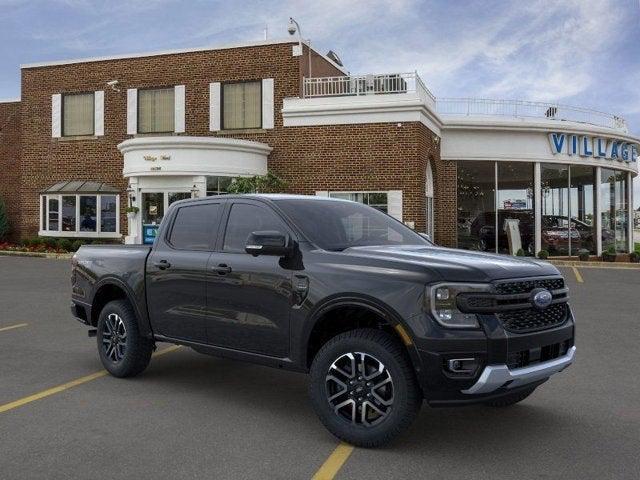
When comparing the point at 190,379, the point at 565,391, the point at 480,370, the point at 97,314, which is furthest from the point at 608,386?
the point at 97,314

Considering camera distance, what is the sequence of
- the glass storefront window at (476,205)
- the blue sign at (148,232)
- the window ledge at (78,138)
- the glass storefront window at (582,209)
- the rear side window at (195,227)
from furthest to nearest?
the window ledge at (78,138) → the glass storefront window at (582,209) → the glass storefront window at (476,205) → the blue sign at (148,232) → the rear side window at (195,227)

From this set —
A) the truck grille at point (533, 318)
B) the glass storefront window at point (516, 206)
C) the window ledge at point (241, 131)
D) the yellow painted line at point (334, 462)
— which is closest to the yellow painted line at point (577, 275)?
the glass storefront window at point (516, 206)

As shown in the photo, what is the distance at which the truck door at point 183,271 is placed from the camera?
5781 millimetres

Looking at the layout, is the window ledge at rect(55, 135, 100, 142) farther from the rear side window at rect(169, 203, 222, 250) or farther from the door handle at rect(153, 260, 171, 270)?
the door handle at rect(153, 260, 171, 270)

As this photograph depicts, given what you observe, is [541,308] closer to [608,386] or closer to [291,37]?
[608,386]

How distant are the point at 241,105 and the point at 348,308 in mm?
21175

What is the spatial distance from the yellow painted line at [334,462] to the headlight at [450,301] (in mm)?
1116

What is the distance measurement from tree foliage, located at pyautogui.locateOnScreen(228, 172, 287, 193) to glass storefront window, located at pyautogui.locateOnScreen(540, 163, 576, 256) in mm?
10532

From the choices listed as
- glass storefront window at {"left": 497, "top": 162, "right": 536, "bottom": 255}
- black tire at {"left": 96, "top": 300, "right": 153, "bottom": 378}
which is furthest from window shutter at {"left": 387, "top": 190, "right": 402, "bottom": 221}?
black tire at {"left": 96, "top": 300, "right": 153, "bottom": 378}

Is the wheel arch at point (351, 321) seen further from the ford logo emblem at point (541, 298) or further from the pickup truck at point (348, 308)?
the ford logo emblem at point (541, 298)

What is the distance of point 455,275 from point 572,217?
24125mm

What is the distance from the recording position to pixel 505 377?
4.21 meters

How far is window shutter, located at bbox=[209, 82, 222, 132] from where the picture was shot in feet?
82.3

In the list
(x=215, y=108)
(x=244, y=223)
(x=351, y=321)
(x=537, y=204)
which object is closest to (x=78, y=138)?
(x=215, y=108)
